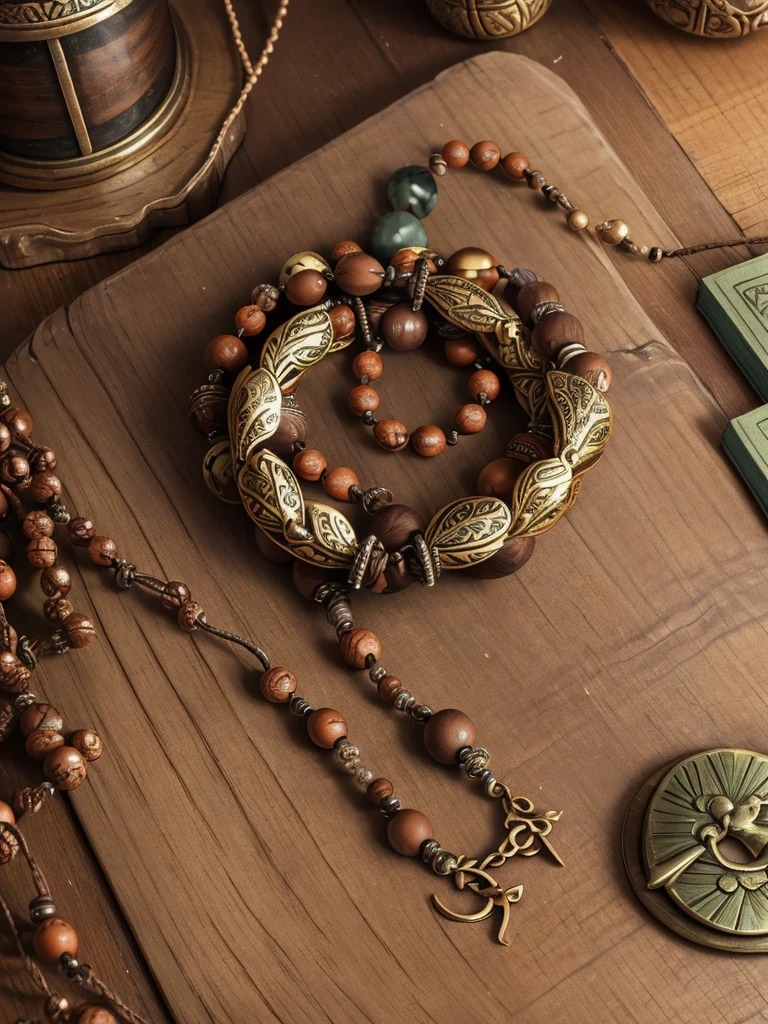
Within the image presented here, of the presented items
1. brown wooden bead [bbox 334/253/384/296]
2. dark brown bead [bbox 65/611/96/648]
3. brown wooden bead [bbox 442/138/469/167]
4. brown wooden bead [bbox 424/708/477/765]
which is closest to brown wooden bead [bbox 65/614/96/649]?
dark brown bead [bbox 65/611/96/648]

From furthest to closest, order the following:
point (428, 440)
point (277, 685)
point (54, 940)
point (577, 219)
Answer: point (577, 219) < point (428, 440) < point (277, 685) < point (54, 940)

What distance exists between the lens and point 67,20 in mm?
1064

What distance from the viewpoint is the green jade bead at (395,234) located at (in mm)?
1131

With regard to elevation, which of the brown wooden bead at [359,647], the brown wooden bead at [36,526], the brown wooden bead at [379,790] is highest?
the brown wooden bead at [36,526]

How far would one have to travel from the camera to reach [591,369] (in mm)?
1051

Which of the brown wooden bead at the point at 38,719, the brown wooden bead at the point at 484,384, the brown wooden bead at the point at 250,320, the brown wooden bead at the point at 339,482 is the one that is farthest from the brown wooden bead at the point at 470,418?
the brown wooden bead at the point at 38,719

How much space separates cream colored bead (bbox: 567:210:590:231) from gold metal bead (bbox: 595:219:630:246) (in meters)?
0.02

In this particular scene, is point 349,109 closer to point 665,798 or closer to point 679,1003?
point 665,798

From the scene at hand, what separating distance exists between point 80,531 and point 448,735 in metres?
0.40

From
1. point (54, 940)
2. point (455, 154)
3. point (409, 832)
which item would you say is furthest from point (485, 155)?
point (54, 940)

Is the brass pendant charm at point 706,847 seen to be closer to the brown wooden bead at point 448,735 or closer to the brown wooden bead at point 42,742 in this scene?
the brown wooden bead at point 448,735

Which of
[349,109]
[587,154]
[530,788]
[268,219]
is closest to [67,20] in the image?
[268,219]

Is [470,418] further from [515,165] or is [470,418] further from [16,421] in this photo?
[16,421]

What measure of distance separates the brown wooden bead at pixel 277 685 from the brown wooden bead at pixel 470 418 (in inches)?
12.0
